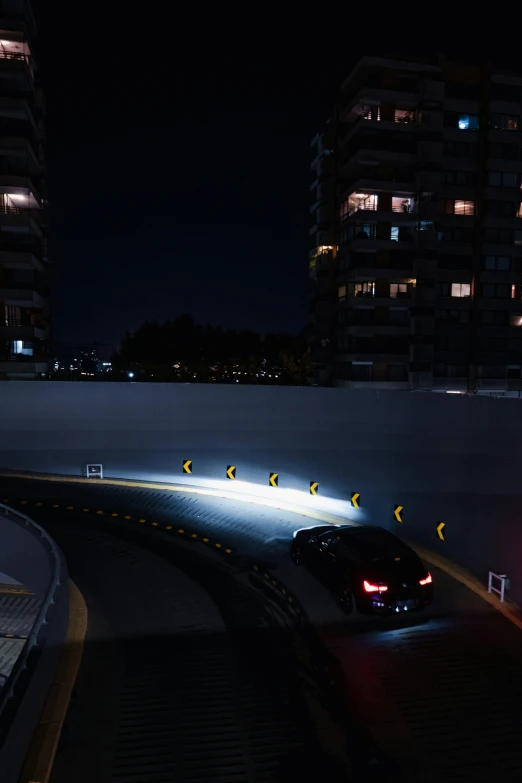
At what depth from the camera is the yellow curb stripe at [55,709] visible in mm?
5625

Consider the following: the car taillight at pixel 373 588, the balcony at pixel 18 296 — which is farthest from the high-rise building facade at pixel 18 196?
the car taillight at pixel 373 588

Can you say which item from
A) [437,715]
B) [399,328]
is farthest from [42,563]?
[399,328]

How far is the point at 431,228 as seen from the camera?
3906cm

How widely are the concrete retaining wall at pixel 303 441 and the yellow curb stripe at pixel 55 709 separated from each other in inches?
474

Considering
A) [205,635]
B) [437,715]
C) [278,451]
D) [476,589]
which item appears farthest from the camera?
[278,451]

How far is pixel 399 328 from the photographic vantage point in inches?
1539

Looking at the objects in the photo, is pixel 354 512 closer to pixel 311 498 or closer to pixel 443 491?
pixel 311 498

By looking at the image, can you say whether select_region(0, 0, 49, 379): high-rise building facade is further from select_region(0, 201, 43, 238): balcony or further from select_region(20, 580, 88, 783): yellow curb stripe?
select_region(20, 580, 88, 783): yellow curb stripe

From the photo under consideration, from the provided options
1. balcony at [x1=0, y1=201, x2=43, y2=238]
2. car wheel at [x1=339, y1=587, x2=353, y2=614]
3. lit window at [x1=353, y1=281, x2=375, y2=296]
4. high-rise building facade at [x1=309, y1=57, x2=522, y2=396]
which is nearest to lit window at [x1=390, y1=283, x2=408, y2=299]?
high-rise building facade at [x1=309, y1=57, x2=522, y2=396]

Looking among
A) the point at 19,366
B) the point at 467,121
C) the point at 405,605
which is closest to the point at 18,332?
the point at 19,366

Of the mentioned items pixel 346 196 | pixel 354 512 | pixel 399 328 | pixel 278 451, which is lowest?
pixel 354 512

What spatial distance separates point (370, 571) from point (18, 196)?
34.9 metres

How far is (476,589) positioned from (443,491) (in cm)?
883

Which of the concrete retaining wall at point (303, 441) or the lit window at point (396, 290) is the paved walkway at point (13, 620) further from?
the lit window at point (396, 290)
